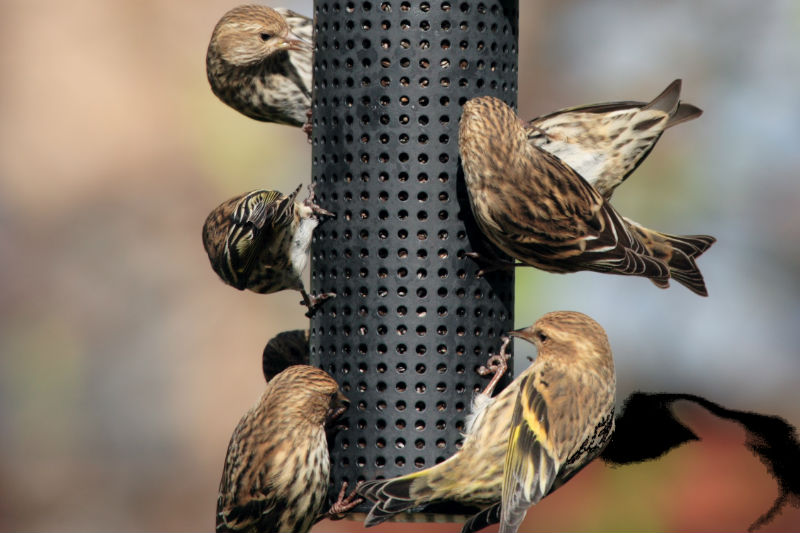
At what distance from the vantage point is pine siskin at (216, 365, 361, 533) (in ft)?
19.2

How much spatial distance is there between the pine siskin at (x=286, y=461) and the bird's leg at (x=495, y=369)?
0.54 metres

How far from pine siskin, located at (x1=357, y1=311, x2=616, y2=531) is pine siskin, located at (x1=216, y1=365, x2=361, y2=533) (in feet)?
0.73

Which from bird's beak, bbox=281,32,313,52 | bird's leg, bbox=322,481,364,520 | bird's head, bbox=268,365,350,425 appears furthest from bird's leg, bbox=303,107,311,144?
bird's leg, bbox=322,481,364,520

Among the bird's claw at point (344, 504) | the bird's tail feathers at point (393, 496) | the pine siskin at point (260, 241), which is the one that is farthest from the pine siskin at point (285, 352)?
the bird's tail feathers at point (393, 496)

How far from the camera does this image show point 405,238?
5.93 meters

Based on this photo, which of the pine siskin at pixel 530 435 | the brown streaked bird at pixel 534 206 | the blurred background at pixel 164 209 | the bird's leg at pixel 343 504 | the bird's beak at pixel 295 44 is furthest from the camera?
the blurred background at pixel 164 209

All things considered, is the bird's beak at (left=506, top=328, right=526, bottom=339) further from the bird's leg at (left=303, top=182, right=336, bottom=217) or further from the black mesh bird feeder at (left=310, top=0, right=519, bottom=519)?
the bird's leg at (left=303, top=182, right=336, bottom=217)

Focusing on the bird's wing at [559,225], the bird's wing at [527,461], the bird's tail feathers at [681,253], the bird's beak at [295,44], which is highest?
the bird's beak at [295,44]

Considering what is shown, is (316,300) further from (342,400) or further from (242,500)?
(242,500)

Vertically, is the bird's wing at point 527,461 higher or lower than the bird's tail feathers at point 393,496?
higher

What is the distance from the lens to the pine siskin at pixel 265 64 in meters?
7.12

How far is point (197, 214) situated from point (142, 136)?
2.43 ft

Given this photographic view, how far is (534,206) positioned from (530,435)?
856 mm

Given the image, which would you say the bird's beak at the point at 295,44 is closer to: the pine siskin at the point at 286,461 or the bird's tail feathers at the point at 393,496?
the pine siskin at the point at 286,461
